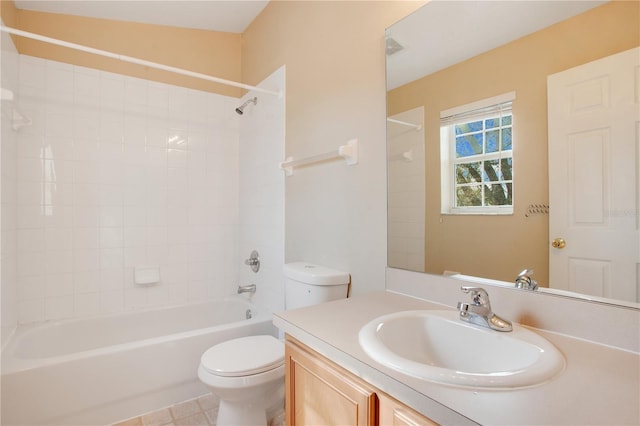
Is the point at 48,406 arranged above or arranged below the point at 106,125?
below

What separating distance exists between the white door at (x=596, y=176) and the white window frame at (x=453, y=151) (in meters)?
0.17

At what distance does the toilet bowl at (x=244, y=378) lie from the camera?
4.78 ft

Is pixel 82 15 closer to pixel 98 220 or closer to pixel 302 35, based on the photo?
pixel 98 220

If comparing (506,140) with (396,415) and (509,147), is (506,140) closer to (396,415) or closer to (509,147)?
(509,147)

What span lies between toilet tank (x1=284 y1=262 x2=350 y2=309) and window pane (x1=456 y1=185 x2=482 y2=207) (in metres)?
0.69

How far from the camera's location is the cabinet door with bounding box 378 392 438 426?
25.1 inches

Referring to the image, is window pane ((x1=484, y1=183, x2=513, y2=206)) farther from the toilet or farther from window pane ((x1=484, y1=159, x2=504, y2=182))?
the toilet

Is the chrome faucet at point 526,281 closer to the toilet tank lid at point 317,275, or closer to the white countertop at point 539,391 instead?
the white countertop at point 539,391

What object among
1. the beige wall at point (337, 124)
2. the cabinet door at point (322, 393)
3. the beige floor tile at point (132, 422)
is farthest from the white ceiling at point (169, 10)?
the beige floor tile at point (132, 422)

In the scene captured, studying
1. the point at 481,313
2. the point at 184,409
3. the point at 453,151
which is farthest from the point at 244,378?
the point at 453,151

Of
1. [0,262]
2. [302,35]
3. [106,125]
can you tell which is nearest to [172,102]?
[106,125]

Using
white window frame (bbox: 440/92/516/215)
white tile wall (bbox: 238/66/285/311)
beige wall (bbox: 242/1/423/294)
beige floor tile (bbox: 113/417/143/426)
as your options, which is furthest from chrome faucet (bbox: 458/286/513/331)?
beige floor tile (bbox: 113/417/143/426)

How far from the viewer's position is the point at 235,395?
1.48m

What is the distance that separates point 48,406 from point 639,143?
2.54 meters
